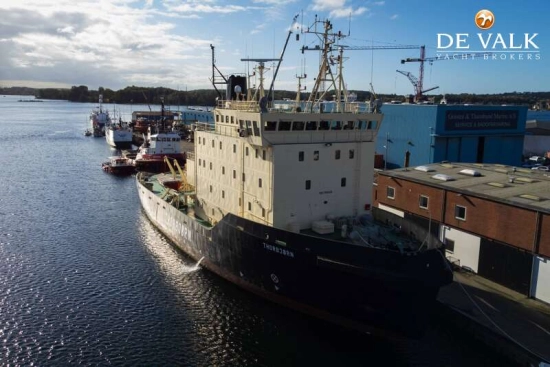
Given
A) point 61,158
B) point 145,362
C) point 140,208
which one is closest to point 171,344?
point 145,362

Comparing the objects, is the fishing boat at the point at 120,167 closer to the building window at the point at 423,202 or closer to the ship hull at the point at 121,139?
the ship hull at the point at 121,139

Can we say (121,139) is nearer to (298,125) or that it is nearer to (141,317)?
(141,317)

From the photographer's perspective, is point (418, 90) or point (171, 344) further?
point (418, 90)

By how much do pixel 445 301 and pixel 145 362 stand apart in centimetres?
1362

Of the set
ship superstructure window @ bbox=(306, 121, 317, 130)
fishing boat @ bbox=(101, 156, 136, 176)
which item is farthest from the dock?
fishing boat @ bbox=(101, 156, 136, 176)

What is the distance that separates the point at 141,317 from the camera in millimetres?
21172

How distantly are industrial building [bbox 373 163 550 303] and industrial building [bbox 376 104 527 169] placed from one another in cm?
1234

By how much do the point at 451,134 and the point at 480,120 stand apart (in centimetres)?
438

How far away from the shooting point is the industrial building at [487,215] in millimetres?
20375

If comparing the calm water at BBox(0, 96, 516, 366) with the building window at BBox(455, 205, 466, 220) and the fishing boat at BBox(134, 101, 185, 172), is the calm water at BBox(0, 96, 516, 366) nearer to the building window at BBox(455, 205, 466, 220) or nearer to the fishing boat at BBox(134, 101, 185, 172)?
the building window at BBox(455, 205, 466, 220)

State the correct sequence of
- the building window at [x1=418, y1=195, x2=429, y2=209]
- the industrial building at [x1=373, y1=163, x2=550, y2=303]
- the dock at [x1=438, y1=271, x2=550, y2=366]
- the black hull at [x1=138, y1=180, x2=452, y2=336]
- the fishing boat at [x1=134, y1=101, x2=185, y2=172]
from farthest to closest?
the fishing boat at [x1=134, y1=101, x2=185, y2=172] < the building window at [x1=418, y1=195, x2=429, y2=209] < the industrial building at [x1=373, y1=163, x2=550, y2=303] < the black hull at [x1=138, y1=180, x2=452, y2=336] < the dock at [x1=438, y1=271, x2=550, y2=366]

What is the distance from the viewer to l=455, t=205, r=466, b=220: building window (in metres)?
24.1

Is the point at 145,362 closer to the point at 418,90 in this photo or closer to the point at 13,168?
the point at 13,168

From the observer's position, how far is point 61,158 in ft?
244
